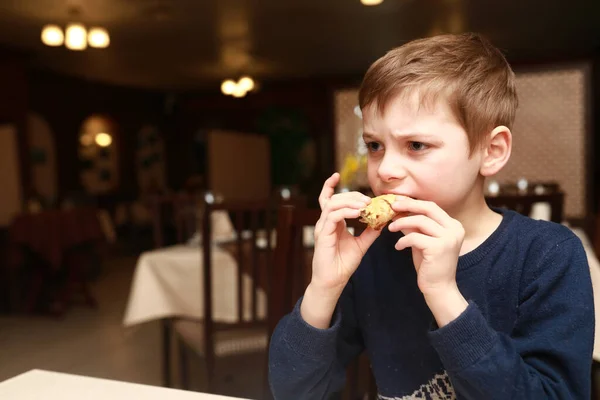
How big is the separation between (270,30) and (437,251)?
6804mm

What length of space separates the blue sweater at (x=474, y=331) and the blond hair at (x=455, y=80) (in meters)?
0.19

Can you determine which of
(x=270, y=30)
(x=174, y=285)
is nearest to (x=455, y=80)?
(x=174, y=285)

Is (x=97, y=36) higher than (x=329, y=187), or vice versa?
(x=97, y=36)

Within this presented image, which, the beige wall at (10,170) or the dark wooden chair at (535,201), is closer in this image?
the dark wooden chair at (535,201)

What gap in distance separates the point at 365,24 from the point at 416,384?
6674 mm

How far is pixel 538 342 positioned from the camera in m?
0.72

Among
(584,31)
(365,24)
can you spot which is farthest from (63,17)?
(584,31)

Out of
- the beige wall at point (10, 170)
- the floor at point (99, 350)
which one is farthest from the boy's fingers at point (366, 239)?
the beige wall at point (10, 170)

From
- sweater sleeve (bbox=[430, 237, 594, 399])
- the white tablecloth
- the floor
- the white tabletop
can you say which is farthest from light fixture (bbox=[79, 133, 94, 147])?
sweater sleeve (bbox=[430, 237, 594, 399])

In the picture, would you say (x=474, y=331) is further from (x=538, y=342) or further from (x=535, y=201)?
(x=535, y=201)

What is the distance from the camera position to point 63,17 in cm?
616

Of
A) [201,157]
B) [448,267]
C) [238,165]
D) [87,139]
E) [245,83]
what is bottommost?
[448,267]

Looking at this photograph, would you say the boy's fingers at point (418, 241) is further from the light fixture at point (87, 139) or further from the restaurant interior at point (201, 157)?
the light fixture at point (87, 139)

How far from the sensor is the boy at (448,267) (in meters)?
0.69
